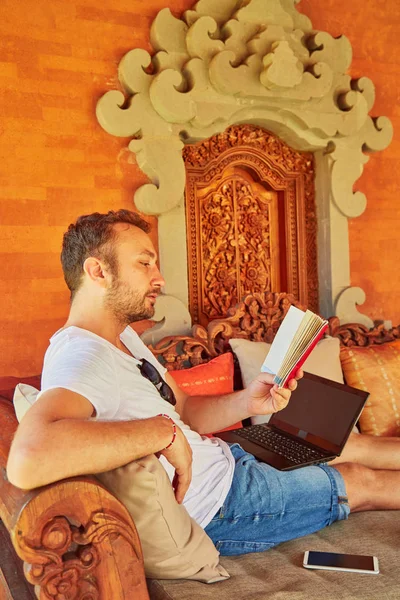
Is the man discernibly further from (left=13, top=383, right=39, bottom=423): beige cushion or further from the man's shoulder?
(left=13, top=383, right=39, bottom=423): beige cushion

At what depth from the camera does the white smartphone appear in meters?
1.60

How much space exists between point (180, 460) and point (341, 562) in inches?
21.7

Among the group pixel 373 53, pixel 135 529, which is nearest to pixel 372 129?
pixel 373 53

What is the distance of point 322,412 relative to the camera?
7.56ft

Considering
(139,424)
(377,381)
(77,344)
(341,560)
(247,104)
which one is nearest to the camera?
(139,424)

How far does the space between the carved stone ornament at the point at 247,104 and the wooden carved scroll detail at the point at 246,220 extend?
8cm

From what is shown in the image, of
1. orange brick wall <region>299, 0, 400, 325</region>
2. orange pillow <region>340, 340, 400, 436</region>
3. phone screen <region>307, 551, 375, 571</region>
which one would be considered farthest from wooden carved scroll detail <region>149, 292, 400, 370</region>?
phone screen <region>307, 551, 375, 571</region>

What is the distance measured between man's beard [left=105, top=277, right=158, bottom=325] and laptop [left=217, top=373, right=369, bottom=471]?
72 cm

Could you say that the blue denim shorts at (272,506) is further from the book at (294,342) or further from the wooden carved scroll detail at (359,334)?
the wooden carved scroll detail at (359,334)

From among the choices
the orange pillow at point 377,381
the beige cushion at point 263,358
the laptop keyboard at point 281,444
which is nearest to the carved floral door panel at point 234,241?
the beige cushion at point 263,358

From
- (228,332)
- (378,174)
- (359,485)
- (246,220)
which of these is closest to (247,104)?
(246,220)

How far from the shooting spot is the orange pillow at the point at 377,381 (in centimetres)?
286

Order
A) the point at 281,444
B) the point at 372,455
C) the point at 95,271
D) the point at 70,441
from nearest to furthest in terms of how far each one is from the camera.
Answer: the point at 70,441 → the point at 95,271 → the point at 281,444 → the point at 372,455

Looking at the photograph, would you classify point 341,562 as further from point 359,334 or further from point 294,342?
point 359,334
